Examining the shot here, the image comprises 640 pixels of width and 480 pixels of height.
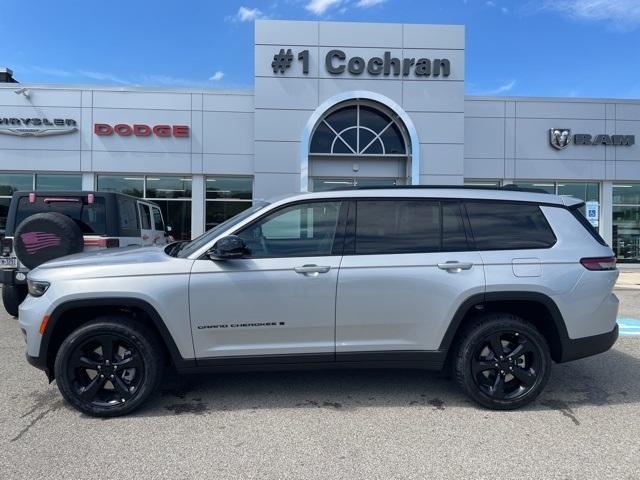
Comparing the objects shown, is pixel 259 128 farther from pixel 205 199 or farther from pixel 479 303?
pixel 479 303

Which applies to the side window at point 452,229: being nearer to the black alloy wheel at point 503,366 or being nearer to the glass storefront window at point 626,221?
the black alloy wheel at point 503,366

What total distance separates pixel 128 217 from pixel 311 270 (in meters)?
5.27

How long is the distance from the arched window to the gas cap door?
11.8 metres

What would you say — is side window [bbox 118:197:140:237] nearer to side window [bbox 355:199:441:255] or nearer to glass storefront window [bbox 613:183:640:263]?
side window [bbox 355:199:441:255]

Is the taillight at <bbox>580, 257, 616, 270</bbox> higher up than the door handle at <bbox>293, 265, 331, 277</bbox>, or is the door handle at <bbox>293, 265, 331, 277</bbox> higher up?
the taillight at <bbox>580, 257, 616, 270</bbox>

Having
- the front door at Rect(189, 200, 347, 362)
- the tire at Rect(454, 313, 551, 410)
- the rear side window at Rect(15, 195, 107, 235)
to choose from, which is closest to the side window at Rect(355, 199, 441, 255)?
the front door at Rect(189, 200, 347, 362)

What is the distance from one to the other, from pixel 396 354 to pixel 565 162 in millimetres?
15351

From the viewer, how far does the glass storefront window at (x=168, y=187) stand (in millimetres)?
16109

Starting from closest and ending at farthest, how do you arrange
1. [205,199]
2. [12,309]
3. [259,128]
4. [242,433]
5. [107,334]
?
[242,433] < [107,334] < [12,309] < [259,128] < [205,199]

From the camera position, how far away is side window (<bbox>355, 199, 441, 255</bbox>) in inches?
160

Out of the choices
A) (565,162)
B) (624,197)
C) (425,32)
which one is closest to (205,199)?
(425,32)

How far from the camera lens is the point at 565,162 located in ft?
55.1

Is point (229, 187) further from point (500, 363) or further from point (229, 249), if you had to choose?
point (500, 363)

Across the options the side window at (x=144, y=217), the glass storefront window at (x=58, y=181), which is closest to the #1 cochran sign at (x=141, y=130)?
the glass storefront window at (x=58, y=181)
